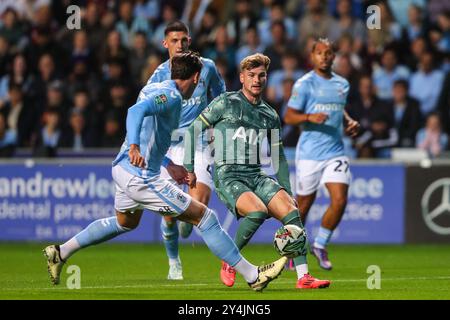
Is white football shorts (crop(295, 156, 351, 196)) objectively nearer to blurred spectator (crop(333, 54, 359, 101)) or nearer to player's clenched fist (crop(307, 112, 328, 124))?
player's clenched fist (crop(307, 112, 328, 124))

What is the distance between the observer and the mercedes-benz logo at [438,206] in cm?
1644

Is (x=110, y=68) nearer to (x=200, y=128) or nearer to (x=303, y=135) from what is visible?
(x=303, y=135)

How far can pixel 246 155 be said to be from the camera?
10383mm

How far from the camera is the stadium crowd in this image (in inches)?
713

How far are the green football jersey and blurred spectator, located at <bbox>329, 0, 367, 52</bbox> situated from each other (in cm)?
903

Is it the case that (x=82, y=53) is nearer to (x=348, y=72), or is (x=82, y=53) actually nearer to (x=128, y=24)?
(x=128, y=24)

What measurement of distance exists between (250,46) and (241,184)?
920 cm

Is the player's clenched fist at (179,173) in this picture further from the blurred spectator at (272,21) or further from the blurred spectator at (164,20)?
the blurred spectator at (164,20)

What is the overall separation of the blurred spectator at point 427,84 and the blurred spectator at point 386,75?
0.30m

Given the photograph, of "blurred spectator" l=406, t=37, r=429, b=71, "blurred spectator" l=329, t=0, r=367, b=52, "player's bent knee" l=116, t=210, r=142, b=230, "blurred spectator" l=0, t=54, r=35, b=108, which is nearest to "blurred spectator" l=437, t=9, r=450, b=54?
"blurred spectator" l=406, t=37, r=429, b=71

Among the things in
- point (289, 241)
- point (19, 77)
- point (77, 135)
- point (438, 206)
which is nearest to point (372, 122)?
point (438, 206)

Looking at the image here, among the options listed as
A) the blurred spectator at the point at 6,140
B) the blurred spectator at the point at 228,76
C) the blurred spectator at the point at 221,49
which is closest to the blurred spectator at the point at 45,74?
the blurred spectator at the point at 6,140
